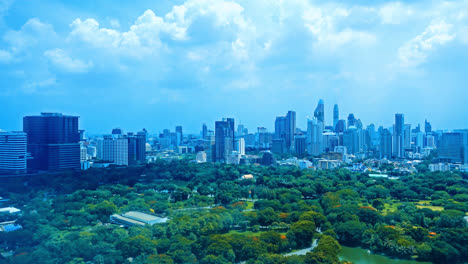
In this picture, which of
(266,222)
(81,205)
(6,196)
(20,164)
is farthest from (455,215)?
(20,164)

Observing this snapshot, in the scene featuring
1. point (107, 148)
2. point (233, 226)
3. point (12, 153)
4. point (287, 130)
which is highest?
point (287, 130)

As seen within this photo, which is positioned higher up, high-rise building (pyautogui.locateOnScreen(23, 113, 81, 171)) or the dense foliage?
high-rise building (pyautogui.locateOnScreen(23, 113, 81, 171))

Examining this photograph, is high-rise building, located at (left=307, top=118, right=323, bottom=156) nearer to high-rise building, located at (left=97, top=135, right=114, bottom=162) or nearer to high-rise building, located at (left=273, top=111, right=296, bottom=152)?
high-rise building, located at (left=273, top=111, right=296, bottom=152)

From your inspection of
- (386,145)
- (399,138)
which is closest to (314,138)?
(386,145)

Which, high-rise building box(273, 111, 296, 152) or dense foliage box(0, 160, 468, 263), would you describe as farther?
high-rise building box(273, 111, 296, 152)

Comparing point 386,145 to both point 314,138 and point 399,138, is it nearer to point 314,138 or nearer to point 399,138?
point 399,138

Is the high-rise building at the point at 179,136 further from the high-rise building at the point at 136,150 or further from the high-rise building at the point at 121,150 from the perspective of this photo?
the high-rise building at the point at 121,150

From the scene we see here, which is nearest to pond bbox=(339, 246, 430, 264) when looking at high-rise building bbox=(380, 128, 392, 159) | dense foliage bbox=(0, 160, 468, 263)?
dense foliage bbox=(0, 160, 468, 263)
